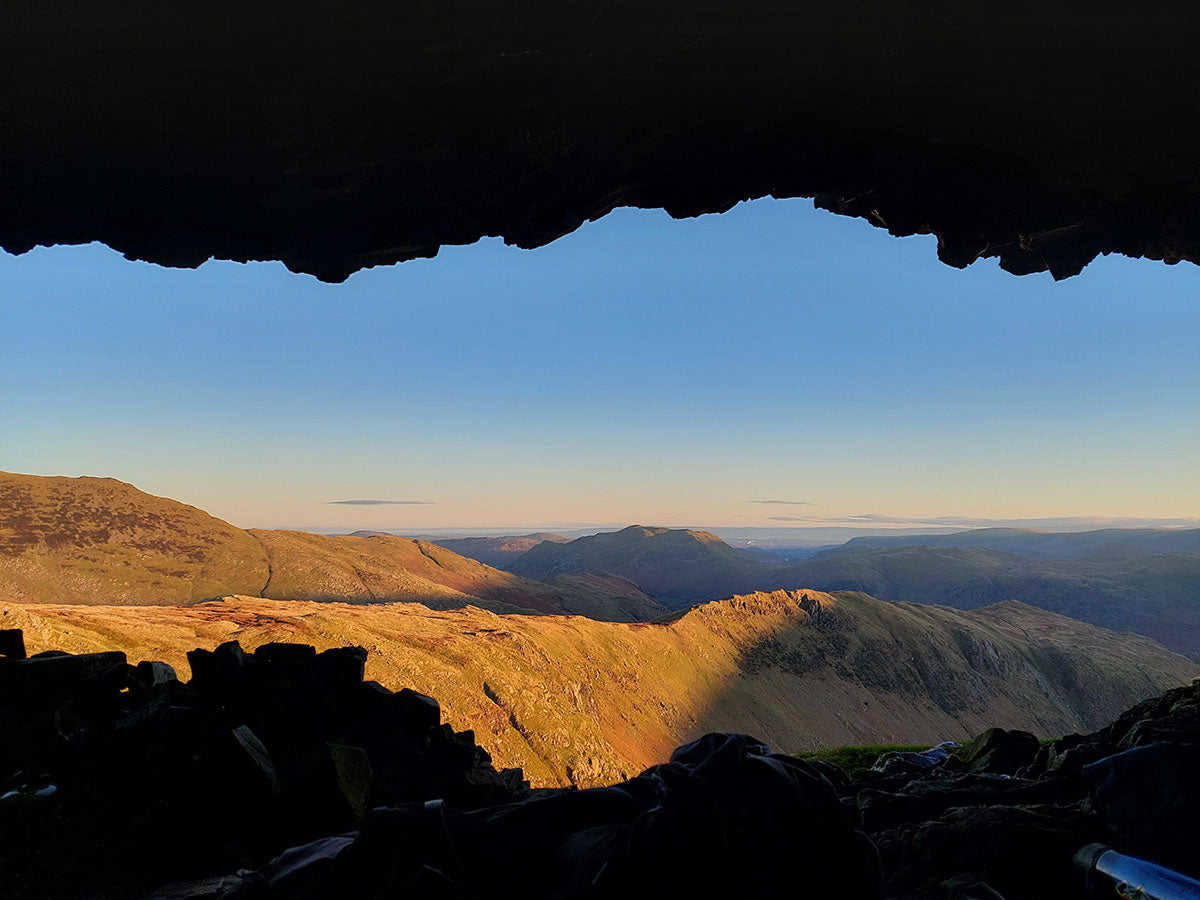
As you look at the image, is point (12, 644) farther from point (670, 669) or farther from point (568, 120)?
point (670, 669)

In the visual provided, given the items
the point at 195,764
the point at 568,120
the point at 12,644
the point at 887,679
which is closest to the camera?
the point at 195,764

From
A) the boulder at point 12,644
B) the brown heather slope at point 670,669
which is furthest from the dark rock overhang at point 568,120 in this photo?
the brown heather slope at point 670,669

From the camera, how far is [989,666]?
184 m

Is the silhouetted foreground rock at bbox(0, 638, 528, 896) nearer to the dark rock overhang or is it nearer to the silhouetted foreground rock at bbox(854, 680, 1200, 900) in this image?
the silhouetted foreground rock at bbox(854, 680, 1200, 900)

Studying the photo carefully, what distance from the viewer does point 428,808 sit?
7.88 meters

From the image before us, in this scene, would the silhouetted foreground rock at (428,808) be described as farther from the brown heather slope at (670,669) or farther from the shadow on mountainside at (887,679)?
the shadow on mountainside at (887,679)

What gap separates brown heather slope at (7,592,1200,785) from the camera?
8919 cm

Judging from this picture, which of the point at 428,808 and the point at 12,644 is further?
the point at 12,644

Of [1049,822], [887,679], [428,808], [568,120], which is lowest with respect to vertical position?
[887,679]

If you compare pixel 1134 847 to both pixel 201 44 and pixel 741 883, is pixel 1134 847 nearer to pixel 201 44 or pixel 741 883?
Answer: pixel 741 883

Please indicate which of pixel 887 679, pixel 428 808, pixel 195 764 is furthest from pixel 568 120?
pixel 887 679

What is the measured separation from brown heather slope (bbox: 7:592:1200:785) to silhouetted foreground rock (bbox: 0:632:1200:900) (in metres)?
67.9

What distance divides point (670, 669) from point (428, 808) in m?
144

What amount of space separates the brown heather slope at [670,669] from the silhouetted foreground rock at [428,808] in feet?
223
